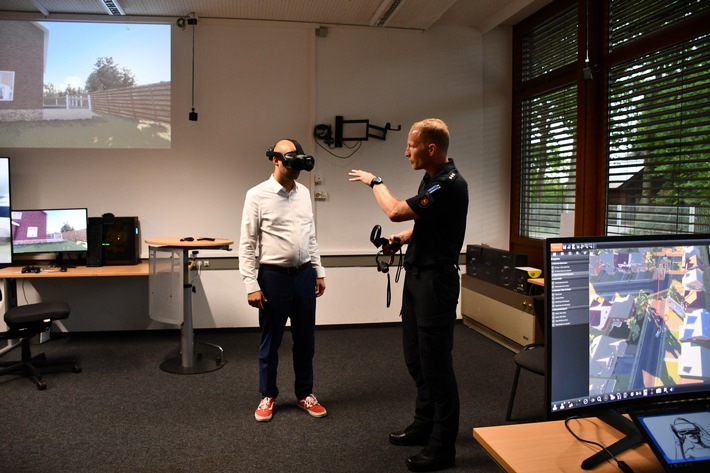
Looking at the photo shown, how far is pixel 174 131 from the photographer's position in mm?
4633

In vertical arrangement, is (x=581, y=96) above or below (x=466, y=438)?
above

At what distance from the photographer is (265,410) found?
2854 mm

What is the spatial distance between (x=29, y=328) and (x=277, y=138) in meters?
2.47

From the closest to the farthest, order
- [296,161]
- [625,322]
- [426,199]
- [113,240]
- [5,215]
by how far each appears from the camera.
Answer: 1. [625,322]
2. [426,199]
3. [296,161]
4. [5,215]
5. [113,240]

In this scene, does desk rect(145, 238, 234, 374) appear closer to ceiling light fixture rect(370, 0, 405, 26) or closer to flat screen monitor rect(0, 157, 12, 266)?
flat screen monitor rect(0, 157, 12, 266)

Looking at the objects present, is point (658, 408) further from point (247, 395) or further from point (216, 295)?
point (216, 295)

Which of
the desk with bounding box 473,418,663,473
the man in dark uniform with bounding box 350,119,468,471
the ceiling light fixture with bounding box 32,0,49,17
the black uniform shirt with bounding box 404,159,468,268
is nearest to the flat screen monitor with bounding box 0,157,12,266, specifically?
the ceiling light fixture with bounding box 32,0,49,17

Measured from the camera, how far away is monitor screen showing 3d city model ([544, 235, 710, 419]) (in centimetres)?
101

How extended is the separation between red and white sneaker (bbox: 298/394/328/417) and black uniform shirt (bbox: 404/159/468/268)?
1106 millimetres

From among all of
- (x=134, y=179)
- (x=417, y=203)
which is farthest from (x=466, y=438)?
(x=134, y=179)

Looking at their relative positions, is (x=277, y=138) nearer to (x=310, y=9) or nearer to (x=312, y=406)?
(x=310, y=9)

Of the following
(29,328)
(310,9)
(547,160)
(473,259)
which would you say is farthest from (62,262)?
(547,160)

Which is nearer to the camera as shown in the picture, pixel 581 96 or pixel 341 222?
pixel 581 96

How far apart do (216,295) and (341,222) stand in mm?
1325
